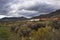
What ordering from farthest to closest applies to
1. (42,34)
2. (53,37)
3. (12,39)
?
(12,39) < (42,34) < (53,37)

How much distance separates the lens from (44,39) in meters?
30.5

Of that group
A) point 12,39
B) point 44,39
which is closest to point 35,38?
point 44,39

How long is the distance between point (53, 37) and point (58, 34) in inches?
53.6

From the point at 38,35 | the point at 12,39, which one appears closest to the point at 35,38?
the point at 38,35

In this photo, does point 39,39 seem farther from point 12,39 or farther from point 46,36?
point 12,39

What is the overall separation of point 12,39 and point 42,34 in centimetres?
732

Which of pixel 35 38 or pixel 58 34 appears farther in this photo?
pixel 35 38

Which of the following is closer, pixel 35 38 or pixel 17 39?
pixel 35 38

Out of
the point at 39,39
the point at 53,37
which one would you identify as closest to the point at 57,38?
the point at 53,37

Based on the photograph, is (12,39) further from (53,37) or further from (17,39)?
(53,37)

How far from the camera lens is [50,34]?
3148cm

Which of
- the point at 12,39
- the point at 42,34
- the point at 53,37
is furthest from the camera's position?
the point at 12,39

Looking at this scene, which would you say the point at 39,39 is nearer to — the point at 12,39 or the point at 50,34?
the point at 50,34

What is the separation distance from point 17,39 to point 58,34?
9327 millimetres
